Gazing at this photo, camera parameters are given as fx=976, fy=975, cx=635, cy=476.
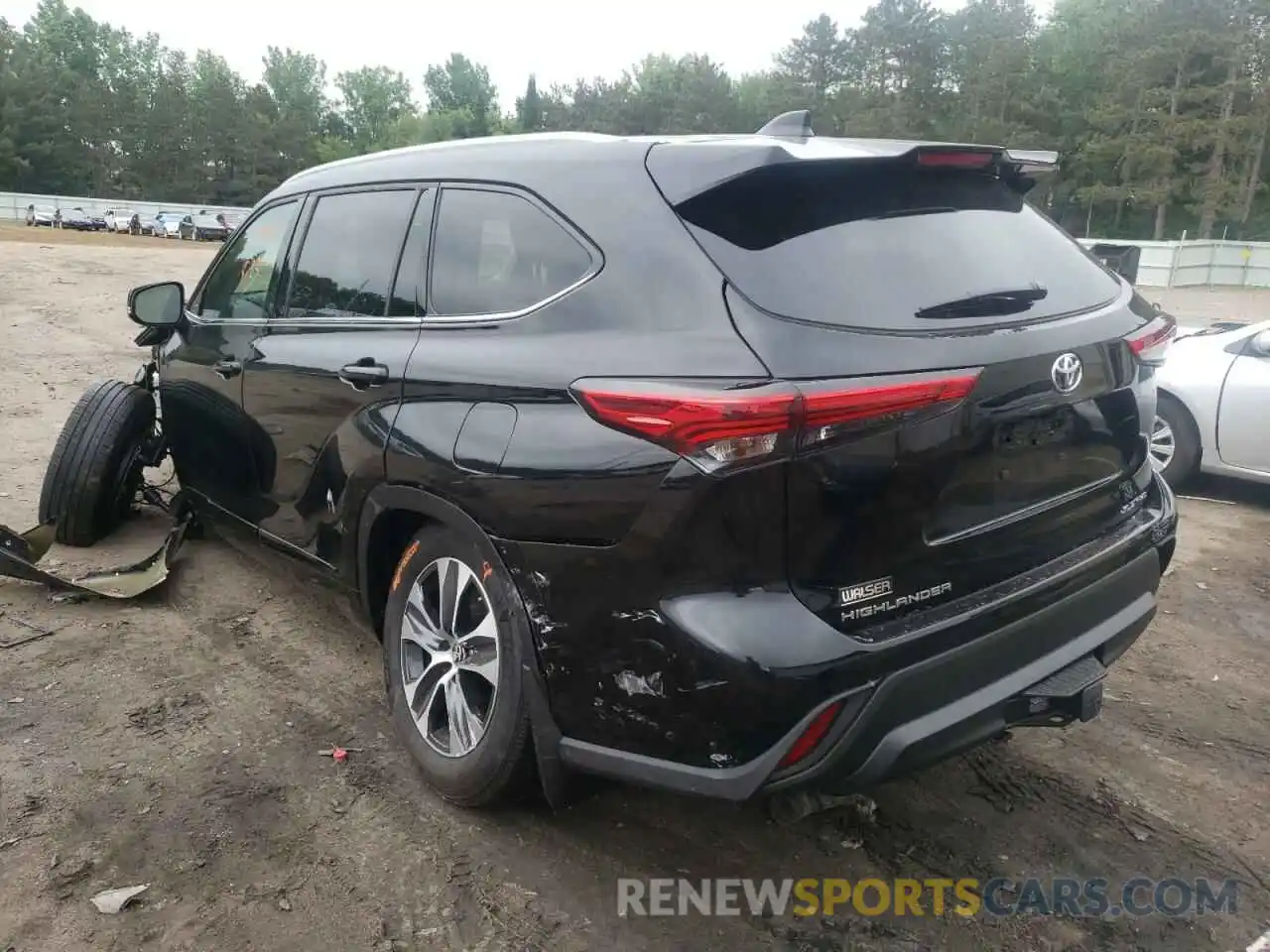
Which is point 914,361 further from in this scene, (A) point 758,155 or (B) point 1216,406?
(B) point 1216,406

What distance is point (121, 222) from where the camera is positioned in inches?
1909

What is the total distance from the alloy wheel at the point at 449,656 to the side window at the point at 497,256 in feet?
2.46

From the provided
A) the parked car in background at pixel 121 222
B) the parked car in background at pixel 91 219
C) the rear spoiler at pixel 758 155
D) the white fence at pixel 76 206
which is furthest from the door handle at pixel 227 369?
the parked car in background at pixel 91 219

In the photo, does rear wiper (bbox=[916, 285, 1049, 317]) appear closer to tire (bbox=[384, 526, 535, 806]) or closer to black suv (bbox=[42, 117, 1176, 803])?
black suv (bbox=[42, 117, 1176, 803])

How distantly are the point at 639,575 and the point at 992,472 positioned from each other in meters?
0.86

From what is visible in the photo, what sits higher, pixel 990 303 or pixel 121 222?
pixel 990 303

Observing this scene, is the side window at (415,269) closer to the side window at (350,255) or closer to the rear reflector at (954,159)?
the side window at (350,255)

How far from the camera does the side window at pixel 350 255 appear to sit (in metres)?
3.19

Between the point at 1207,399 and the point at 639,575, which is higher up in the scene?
the point at 639,575

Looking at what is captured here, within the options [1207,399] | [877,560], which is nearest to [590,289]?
[877,560]

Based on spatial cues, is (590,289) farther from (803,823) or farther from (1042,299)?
(803,823)

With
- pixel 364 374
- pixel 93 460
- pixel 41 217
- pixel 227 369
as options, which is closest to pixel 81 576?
pixel 93 460

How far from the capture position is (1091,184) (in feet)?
176

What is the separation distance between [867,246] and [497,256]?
3.38ft
